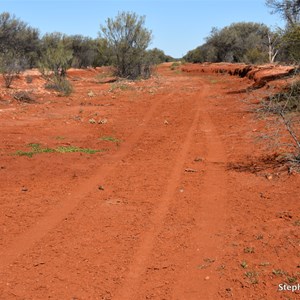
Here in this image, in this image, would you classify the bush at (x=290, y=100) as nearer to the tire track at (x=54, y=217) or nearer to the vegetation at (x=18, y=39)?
the tire track at (x=54, y=217)

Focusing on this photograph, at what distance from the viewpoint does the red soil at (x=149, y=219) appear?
3.69 metres

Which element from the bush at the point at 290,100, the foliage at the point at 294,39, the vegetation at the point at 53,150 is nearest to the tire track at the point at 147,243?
the bush at the point at 290,100

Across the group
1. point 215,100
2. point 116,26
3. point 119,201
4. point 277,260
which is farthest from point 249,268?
point 116,26

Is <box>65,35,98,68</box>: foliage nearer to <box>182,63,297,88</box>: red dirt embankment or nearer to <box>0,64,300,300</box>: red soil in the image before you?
<box>182,63,297,88</box>: red dirt embankment

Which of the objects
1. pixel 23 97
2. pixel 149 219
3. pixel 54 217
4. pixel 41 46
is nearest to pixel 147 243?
pixel 149 219

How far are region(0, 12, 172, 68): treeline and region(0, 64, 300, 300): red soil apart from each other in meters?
19.7

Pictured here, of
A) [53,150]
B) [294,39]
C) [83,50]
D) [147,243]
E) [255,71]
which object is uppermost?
[83,50]

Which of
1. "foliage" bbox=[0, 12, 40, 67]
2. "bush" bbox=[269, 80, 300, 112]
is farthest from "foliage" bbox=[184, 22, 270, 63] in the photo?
"bush" bbox=[269, 80, 300, 112]

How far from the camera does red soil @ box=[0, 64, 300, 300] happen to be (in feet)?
12.1

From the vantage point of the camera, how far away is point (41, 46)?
1713 inches

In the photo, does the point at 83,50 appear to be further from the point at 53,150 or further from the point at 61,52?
the point at 53,150

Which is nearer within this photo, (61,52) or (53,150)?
(53,150)

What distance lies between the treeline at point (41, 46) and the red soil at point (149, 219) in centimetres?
1975

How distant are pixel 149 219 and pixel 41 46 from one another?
42.1m
